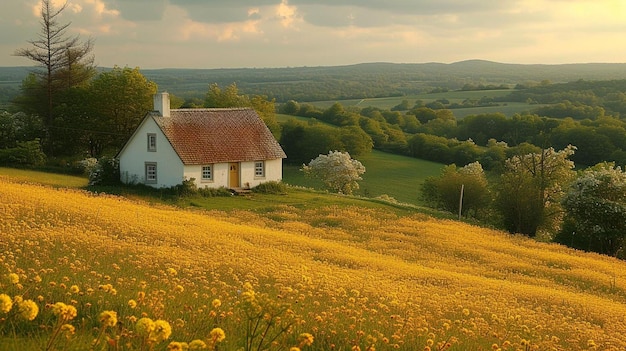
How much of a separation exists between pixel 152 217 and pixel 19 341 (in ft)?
67.4

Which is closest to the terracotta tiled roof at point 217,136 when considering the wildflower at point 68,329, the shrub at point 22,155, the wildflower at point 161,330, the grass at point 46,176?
the grass at point 46,176

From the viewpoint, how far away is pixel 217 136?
50938mm

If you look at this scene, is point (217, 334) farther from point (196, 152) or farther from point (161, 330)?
point (196, 152)

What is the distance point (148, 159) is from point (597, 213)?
3284cm

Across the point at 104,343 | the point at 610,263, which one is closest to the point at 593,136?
the point at 610,263

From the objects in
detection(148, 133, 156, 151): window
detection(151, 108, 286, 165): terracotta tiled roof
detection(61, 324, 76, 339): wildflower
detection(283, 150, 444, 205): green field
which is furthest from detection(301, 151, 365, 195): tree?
detection(61, 324, 76, 339): wildflower

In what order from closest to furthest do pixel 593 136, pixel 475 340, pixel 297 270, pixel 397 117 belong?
pixel 475 340, pixel 297 270, pixel 593 136, pixel 397 117

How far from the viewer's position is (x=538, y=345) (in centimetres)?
1159

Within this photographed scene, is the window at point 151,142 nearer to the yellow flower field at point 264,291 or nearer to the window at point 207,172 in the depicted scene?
the window at point 207,172

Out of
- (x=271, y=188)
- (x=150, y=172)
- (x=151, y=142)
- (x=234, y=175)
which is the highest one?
(x=151, y=142)

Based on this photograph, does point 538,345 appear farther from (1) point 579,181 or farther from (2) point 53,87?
(2) point 53,87

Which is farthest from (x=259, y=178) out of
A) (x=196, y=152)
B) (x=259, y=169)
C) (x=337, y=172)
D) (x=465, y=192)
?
(x=337, y=172)

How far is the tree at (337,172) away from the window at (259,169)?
2474 cm

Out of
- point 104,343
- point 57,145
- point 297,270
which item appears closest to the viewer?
point 104,343
